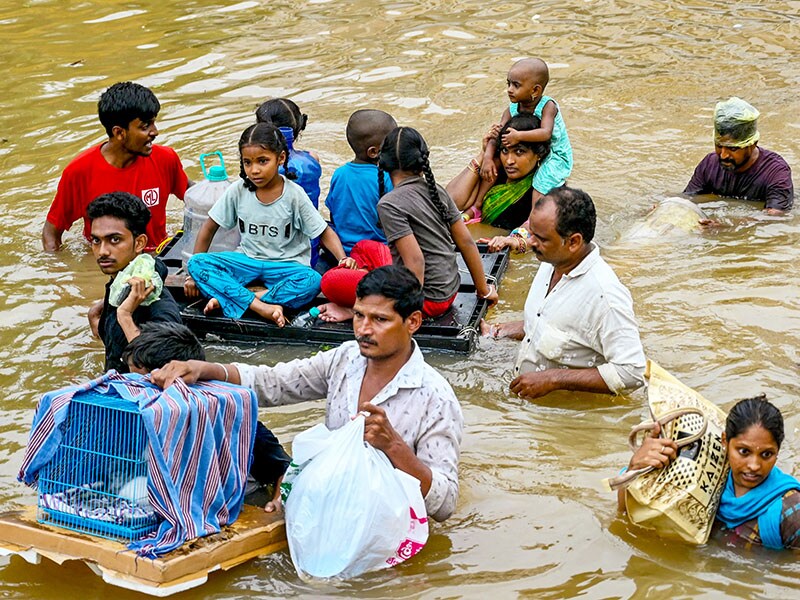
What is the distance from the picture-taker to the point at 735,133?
27.3 feet

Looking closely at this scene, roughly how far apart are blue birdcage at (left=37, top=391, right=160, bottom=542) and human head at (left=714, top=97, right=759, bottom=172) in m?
5.40

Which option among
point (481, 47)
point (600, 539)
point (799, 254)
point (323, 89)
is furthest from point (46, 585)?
point (481, 47)

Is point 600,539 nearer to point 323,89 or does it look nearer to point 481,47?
point 323,89

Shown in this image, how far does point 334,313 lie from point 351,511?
2640 millimetres

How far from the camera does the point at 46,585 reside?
14.8 feet

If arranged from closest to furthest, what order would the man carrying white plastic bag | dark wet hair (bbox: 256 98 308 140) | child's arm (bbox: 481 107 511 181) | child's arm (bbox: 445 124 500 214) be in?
the man carrying white plastic bag < dark wet hair (bbox: 256 98 308 140) < child's arm (bbox: 481 107 511 181) < child's arm (bbox: 445 124 500 214)

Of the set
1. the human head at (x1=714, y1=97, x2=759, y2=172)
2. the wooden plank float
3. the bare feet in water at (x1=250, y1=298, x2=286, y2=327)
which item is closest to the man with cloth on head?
the human head at (x1=714, y1=97, x2=759, y2=172)

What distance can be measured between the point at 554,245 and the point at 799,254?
3.00 m

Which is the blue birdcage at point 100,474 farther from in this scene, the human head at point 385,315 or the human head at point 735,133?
the human head at point 735,133

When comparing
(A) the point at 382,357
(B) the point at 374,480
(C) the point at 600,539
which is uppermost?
(A) the point at 382,357

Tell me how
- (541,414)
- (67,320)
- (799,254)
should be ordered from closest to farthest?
(541,414) < (67,320) < (799,254)

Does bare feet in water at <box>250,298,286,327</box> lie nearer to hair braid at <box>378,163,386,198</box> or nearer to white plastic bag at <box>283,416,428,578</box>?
hair braid at <box>378,163,386,198</box>

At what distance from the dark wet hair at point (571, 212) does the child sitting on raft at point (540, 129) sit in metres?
2.65

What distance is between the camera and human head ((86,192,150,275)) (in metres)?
5.58
